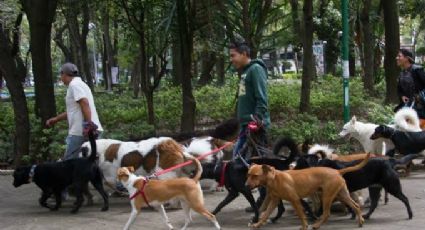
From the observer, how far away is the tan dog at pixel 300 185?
695 cm

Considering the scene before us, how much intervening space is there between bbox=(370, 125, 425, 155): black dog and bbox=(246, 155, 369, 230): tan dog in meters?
3.05

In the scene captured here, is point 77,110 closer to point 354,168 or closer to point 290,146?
point 290,146

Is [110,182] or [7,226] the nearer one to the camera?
[7,226]

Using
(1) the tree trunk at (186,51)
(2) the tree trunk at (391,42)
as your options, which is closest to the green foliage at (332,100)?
(2) the tree trunk at (391,42)

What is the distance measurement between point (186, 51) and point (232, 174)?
19.2ft

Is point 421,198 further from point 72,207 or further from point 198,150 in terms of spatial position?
point 72,207

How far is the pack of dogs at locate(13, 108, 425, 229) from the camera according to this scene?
704cm

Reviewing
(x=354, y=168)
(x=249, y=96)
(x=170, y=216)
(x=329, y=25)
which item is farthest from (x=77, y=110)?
(x=329, y=25)

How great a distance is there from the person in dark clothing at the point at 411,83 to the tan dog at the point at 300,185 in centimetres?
404

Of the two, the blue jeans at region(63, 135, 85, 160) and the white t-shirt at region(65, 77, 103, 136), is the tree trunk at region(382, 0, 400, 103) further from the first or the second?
the blue jeans at region(63, 135, 85, 160)

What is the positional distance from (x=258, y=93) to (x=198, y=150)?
1705 millimetres

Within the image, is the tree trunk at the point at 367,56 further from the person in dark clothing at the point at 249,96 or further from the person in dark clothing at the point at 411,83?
the person in dark clothing at the point at 249,96

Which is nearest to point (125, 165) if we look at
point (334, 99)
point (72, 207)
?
point (72, 207)

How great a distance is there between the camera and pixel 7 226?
7934 mm
